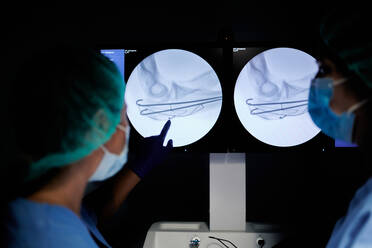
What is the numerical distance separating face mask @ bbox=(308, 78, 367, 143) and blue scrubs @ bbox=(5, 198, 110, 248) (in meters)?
0.76

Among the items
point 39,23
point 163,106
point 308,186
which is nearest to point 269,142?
point 163,106

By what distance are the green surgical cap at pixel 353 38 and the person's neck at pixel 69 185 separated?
72 centimetres

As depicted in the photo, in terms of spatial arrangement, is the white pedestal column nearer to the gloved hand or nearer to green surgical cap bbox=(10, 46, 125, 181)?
the gloved hand

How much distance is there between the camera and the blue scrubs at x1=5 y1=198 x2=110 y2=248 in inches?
27.4

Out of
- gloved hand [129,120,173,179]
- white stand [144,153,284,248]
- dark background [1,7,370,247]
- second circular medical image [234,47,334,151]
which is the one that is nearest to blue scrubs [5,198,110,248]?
gloved hand [129,120,173,179]

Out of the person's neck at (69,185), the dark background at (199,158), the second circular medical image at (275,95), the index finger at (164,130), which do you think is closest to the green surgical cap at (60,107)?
the person's neck at (69,185)

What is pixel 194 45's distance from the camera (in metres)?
1.14

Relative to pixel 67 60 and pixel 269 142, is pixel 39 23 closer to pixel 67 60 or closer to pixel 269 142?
pixel 67 60

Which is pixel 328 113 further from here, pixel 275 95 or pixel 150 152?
pixel 150 152

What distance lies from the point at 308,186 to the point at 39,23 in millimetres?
1605

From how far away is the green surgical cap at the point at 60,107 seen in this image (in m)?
0.70

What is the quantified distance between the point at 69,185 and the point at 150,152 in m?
0.41

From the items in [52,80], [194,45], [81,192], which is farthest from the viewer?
[194,45]

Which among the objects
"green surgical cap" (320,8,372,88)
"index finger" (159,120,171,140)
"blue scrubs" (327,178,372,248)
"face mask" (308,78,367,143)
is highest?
"green surgical cap" (320,8,372,88)
